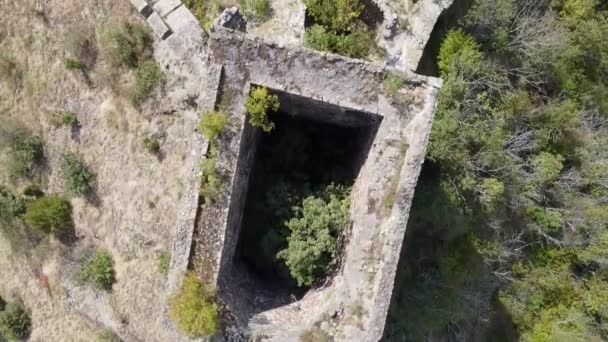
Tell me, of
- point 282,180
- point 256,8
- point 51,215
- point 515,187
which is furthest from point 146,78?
point 515,187

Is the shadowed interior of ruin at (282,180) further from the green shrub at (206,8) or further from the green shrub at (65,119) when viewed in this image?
the green shrub at (65,119)

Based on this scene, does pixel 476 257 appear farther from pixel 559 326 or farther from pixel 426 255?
pixel 559 326

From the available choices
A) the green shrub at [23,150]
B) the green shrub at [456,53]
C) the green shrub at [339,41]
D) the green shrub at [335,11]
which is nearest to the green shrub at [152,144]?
the green shrub at [23,150]

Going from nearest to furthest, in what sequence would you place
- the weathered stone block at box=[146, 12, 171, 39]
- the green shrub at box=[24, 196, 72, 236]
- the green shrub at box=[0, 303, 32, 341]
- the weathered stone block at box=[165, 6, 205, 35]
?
the weathered stone block at box=[165, 6, 205, 35]
the weathered stone block at box=[146, 12, 171, 39]
the green shrub at box=[24, 196, 72, 236]
the green shrub at box=[0, 303, 32, 341]

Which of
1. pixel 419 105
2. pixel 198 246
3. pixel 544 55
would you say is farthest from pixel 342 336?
pixel 544 55

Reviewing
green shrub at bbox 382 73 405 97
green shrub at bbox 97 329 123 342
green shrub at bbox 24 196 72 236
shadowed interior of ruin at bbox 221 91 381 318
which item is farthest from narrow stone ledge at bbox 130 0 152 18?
green shrub at bbox 97 329 123 342

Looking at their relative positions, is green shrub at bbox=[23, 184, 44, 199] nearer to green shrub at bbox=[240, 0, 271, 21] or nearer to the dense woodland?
green shrub at bbox=[240, 0, 271, 21]

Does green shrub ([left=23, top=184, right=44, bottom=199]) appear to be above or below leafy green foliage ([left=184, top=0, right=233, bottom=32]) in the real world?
below
